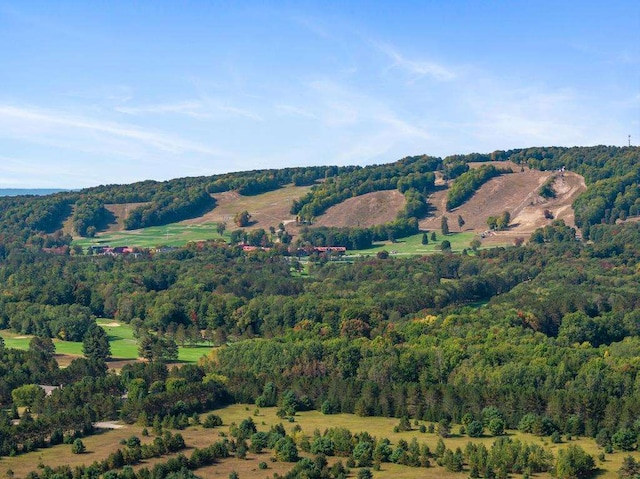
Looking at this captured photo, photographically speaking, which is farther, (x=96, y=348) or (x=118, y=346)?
(x=118, y=346)

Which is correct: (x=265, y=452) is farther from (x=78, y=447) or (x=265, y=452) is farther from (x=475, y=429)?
(x=475, y=429)

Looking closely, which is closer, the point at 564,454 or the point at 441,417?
the point at 564,454

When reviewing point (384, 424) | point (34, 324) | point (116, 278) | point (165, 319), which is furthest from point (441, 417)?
point (116, 278)

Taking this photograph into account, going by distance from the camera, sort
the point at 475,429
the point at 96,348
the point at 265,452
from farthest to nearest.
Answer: the point at 96,348 < the point at 475,429 < the point at 265,452

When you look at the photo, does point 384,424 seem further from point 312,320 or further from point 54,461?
point 312,320

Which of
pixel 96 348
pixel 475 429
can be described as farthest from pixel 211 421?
pixel 96 348

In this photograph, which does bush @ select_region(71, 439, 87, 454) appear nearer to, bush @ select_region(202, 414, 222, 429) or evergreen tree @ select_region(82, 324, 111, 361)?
bush @ select_region(202, 414, 222, 429)
